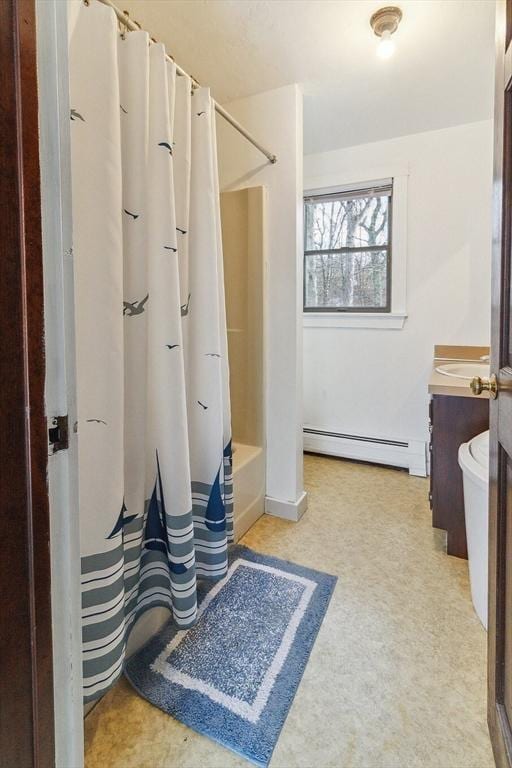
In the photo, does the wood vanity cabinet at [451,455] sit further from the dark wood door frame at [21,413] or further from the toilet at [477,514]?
the dark wood door frame at [21,413]

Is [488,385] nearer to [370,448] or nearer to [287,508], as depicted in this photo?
[287,508]

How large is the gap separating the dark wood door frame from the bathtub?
1.40m

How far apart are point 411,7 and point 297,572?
2.32 meters

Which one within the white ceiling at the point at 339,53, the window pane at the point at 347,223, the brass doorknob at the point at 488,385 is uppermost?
the white ceiling at the point at 339,53

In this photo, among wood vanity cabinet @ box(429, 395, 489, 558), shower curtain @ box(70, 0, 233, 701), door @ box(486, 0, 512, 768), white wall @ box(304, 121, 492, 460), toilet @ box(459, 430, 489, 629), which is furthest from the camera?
white wall @ box(304, 121, 492, 460)

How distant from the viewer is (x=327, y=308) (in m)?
3.05

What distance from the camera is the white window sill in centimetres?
278

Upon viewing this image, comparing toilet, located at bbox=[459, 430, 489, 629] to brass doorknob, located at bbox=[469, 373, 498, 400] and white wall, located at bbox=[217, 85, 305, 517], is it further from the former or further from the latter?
white wall, located at bbox=[217, 85, 305, 517]

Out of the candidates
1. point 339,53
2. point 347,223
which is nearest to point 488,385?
point 339,53

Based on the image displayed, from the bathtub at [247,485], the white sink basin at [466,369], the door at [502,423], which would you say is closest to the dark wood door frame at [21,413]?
the door at [502,423]

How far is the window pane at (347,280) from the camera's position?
286cm

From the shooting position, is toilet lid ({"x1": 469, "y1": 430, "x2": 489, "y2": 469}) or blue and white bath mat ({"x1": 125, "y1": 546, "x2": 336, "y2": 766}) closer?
blue and white bath mat ({"x1": 125, "y1": 546, "x2": 336, "y2": 766})

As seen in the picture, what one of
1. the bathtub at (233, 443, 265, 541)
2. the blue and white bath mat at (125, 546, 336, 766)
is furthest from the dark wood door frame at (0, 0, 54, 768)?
the bathtub at (233, 443, 265, 541)

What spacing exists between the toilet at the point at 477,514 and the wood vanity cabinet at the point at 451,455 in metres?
Answer: 0.24
